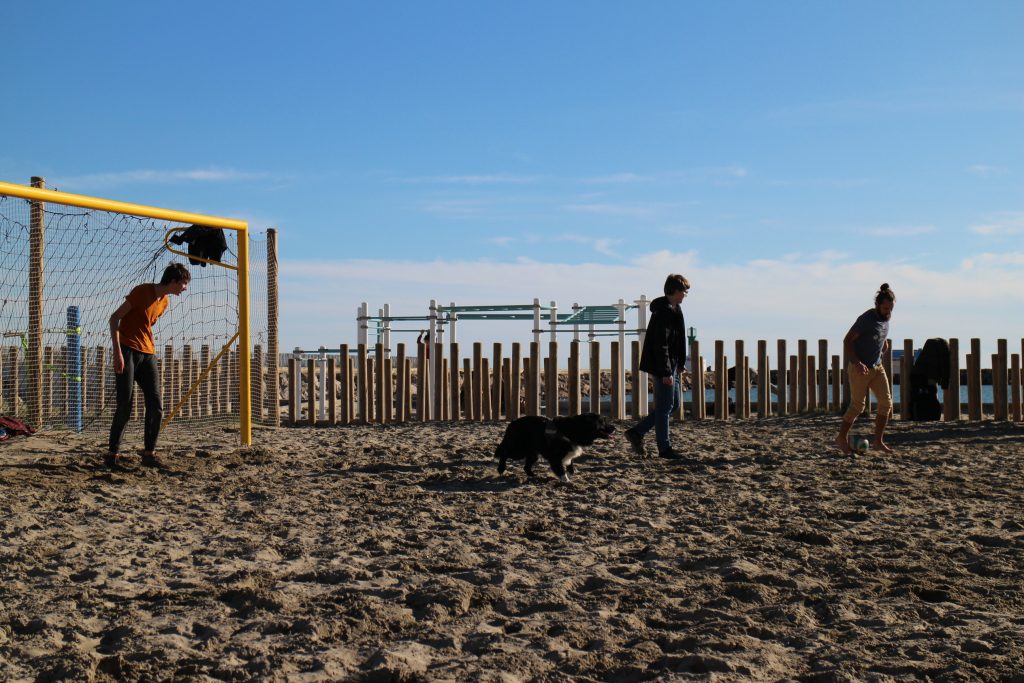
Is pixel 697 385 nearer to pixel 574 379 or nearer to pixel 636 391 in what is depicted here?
pixel 636 391

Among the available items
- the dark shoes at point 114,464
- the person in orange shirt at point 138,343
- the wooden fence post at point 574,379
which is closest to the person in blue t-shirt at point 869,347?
the wooden fence post at point 574,379

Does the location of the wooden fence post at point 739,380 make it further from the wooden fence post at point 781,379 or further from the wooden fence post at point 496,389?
the wooden fence post at point 496,389

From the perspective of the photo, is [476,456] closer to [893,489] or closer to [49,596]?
[893,489]

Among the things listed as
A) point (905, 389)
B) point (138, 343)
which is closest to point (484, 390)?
point (905, 389)

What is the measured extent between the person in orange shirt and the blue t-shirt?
19.3ft

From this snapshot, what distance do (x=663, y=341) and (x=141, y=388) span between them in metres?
4.35

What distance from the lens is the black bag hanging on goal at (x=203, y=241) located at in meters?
10.3

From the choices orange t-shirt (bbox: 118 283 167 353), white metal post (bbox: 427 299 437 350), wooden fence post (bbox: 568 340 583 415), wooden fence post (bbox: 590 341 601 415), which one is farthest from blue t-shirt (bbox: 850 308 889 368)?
white metal post (bbox: 427 299 437 350)

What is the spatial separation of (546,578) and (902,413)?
10839 millimetres

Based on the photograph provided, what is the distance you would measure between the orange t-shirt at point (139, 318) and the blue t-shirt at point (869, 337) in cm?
610

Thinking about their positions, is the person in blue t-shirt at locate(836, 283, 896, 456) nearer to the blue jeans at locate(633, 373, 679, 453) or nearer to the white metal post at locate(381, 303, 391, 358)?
the blue jeans at locate(633, 373, 679, 453)

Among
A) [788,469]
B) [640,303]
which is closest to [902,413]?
[640,303]

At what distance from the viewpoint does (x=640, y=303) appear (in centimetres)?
1630

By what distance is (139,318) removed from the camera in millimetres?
7934
